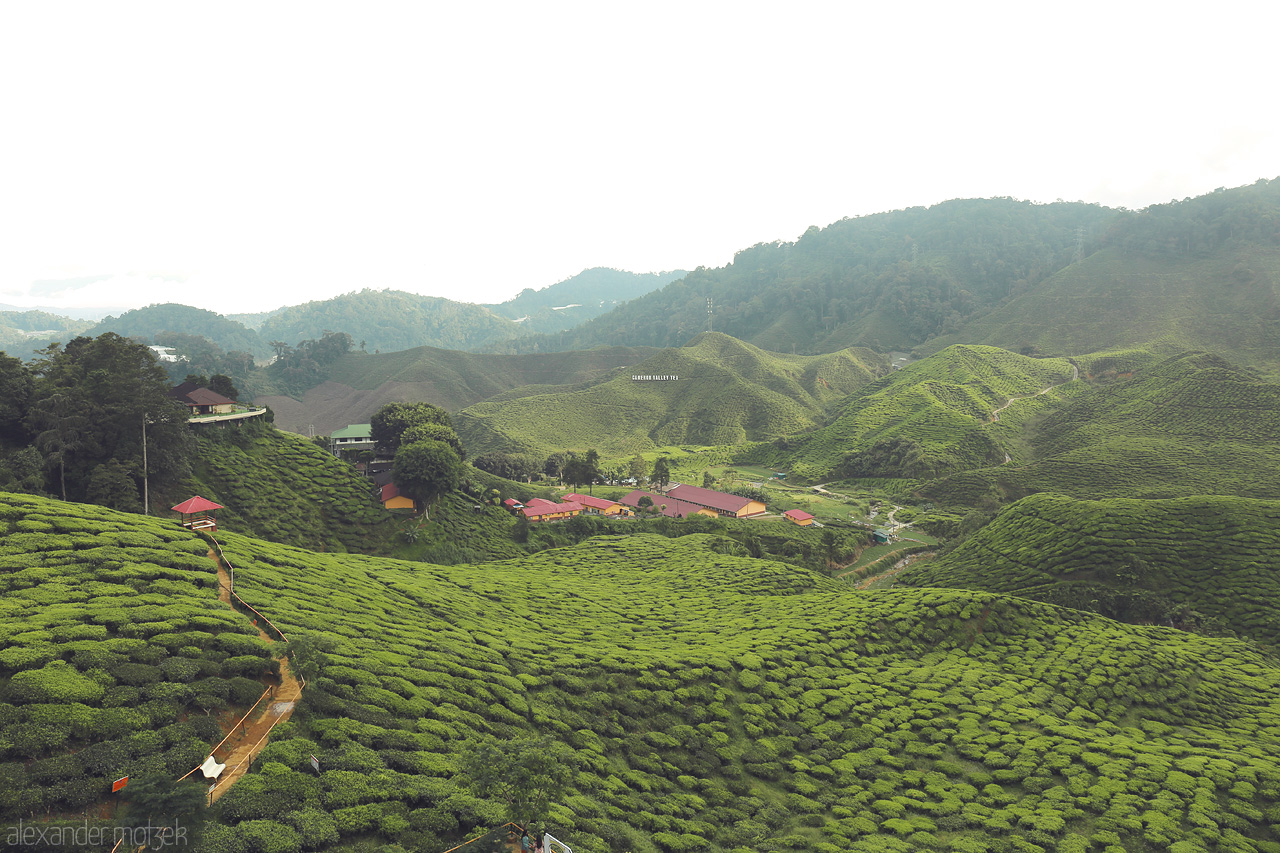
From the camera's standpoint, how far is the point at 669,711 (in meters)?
24.3

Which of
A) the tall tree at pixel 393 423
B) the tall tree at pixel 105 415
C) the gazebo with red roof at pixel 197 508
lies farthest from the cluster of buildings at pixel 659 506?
the gazebo with red roof at pixel 197 508

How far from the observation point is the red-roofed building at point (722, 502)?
3216 inches

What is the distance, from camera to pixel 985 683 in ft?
101

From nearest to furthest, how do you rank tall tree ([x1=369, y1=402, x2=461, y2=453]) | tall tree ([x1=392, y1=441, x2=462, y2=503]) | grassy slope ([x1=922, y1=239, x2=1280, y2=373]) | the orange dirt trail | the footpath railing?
the footpath railing
the orange dirt trail
tall tree ([x1=392, y1=441, x2=462, y2=503])
tall tree ([x1=369, y1=402, x2=461, y2=453])
grassy slope ([x1=922, y1=239, x2=1280, y2=373])

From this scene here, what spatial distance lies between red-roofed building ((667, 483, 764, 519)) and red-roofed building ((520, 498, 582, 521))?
1940 cm

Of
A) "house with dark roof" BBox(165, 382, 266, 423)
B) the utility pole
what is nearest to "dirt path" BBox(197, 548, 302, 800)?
the utility pole

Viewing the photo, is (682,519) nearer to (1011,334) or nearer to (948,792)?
(948,792)

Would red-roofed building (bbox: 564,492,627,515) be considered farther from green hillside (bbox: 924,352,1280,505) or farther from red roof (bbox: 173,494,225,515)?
green hillside (bbox: 924,352,1280,505)

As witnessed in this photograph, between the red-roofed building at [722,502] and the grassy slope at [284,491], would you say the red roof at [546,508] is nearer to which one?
the grassy slope at [284,491]

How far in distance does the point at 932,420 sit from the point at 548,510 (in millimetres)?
81311

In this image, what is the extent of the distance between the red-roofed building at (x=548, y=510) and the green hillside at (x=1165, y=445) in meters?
56.9

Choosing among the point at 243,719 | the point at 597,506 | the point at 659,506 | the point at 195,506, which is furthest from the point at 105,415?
the point at 659,506

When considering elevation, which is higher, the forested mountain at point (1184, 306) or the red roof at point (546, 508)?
the forested mountain at point (1184, 306)

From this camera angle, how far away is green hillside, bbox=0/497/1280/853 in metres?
13.9
